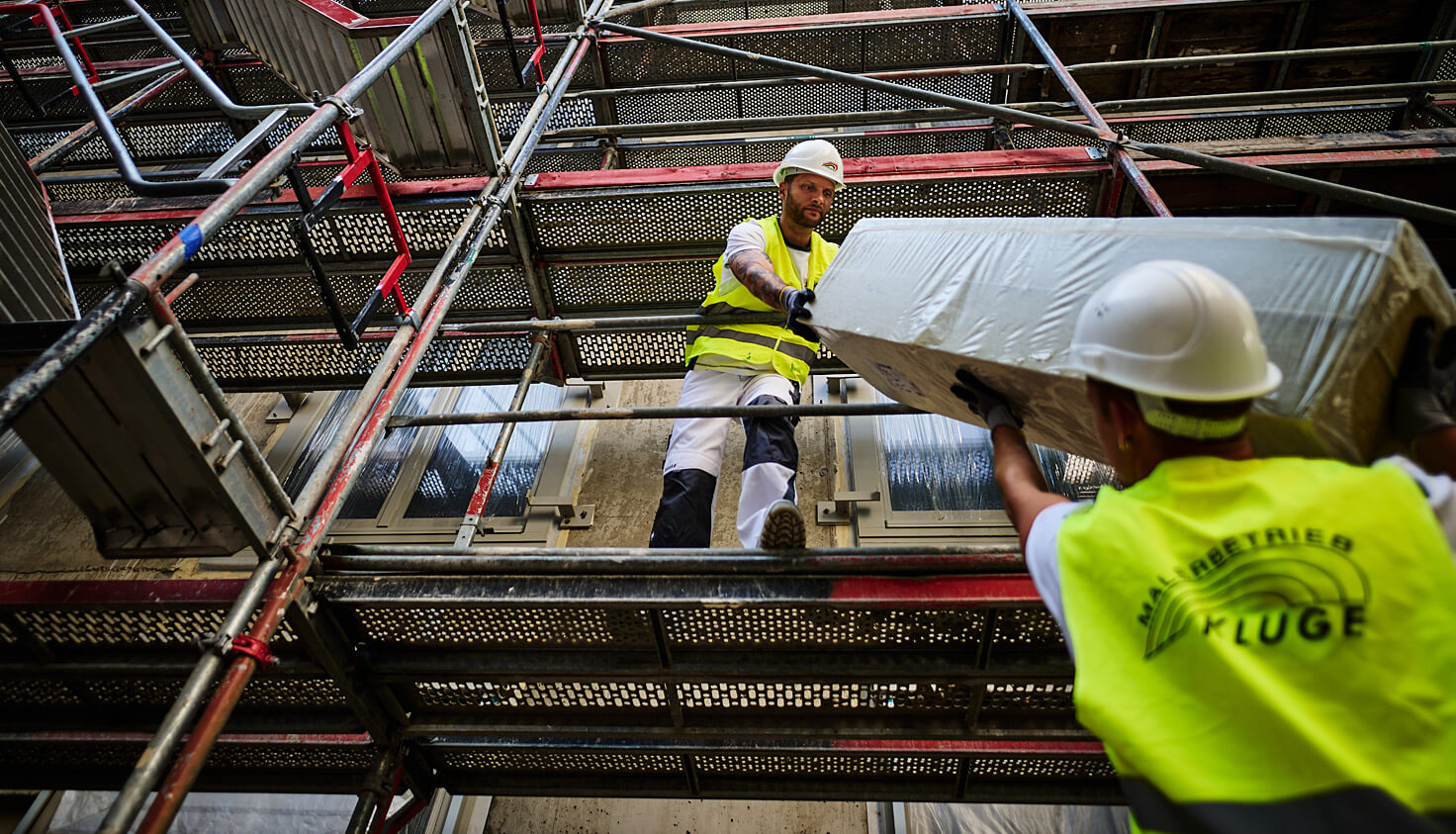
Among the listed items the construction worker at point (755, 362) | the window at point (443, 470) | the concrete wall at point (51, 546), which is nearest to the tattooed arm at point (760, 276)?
the construction worker at point (755, 362)

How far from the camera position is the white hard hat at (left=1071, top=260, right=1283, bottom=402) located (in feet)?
4.20

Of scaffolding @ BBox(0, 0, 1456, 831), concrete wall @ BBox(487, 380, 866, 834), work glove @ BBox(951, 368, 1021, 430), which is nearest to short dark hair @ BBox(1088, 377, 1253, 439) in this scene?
work glove @ BBox(951, 368, 1021, 430)

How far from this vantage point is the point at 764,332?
11.0 ft

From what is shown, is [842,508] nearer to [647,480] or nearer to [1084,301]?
[647,480]

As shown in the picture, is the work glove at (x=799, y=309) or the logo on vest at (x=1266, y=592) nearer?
the logo on vest at (x=1266, y=592)

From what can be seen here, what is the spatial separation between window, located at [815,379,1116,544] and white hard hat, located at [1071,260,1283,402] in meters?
3.16

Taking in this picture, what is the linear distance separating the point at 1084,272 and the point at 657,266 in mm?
2988

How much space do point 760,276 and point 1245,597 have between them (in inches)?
88.8

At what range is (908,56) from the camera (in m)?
5.87

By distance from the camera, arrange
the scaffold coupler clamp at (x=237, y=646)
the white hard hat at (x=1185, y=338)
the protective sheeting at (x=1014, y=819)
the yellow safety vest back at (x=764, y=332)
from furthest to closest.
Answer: the protective sheeting at (x=1014, y=819) → the yellow safety vest back at (x=764, y=332) → the scaffold coupler clamp at (x=237, y=646) → the white hard hat at (x=1185, y=338)

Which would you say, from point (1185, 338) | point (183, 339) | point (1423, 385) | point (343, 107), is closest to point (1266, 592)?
point (1185, 338)

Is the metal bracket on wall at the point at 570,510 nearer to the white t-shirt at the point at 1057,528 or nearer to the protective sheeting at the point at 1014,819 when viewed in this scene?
the protective sheeting at the point at 1014,819

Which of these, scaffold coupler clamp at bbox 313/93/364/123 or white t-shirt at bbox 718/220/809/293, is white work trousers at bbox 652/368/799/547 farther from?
scaffold coupler clamp at bbox 313/93/364/123

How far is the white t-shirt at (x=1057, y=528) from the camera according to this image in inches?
45.7
